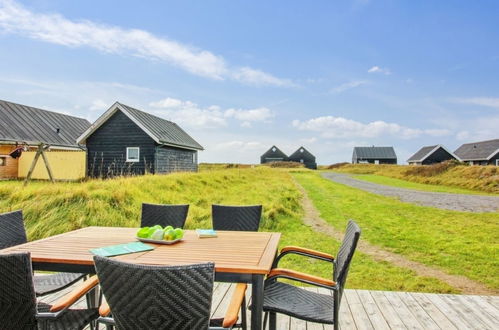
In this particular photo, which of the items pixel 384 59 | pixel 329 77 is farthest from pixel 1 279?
pixel 384 59

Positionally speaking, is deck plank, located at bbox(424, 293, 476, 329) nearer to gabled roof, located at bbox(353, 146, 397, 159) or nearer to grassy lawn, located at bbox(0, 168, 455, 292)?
grassy lawn, located at bbox(0, 168, 455, 292)

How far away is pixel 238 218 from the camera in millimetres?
4219

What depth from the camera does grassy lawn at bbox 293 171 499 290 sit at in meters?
6.05

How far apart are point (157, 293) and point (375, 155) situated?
68072 mm

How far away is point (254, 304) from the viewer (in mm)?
2258

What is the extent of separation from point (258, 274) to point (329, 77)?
14.4m

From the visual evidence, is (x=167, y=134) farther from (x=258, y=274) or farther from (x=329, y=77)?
(x=258, y=274)

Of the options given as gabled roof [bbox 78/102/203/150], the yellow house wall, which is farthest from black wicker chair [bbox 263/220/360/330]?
the yellow house wall

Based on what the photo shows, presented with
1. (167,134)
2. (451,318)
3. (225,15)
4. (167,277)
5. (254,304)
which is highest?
(225,15)

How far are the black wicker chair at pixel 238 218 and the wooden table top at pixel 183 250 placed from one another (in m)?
0.81

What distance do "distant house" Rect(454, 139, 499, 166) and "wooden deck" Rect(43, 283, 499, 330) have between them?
4306cm

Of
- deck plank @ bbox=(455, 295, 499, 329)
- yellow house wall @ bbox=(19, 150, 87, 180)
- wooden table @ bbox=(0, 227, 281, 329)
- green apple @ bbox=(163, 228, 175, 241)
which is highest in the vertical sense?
yellow house wall @ bbox=(19, 150, 87, 180)

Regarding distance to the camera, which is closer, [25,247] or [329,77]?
[25,247]

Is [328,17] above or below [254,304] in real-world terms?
above
